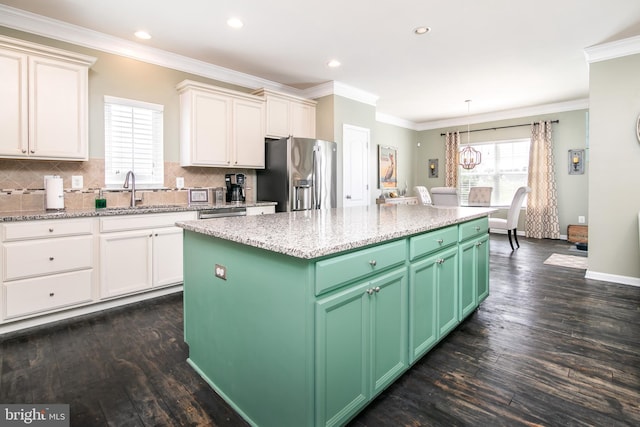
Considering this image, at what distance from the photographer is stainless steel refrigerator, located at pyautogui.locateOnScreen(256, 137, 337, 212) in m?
4.30

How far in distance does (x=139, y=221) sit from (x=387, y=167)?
18.3 feet

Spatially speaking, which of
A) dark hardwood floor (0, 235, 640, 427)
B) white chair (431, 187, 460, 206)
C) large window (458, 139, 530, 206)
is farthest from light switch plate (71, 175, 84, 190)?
large window (458, 139, 530, 206)

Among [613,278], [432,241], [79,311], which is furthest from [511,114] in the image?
[79,311]

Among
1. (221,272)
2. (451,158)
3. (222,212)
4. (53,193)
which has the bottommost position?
(221,272)

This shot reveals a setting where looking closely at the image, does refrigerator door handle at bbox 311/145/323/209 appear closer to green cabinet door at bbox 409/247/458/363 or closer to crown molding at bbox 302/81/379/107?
crown molding at bbox 302/81/379/107

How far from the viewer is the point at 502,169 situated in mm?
7336

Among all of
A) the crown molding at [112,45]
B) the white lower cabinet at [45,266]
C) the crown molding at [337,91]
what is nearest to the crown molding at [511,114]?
the crown molding at [337,91]

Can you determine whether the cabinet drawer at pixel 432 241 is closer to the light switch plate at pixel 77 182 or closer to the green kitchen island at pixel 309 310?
the green kitchen island at pixel 309 310

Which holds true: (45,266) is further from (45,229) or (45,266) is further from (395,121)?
(395,121)

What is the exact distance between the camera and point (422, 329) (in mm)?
1979

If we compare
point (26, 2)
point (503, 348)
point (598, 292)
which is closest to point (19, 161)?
point (26, 2)

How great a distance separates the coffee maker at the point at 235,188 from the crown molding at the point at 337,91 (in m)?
1.82

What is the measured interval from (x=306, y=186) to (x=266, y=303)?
307 centimetres

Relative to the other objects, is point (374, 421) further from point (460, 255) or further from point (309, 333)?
point (460, 255)
